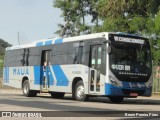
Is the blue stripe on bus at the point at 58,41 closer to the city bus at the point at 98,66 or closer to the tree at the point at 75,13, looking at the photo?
the city bus at the point at 98,66

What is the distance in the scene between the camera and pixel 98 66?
72.3 ft

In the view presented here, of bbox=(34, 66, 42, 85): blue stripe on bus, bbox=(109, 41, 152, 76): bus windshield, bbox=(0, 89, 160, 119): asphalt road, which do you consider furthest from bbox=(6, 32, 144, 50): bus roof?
bbox=(0, 89, 160, 119): asphalt road

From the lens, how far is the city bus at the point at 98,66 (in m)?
21.6

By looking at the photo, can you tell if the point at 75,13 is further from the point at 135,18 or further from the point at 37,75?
the point at 37,75

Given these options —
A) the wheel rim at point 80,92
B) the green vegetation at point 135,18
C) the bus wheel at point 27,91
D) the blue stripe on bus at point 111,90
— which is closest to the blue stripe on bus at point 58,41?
the wheel rim at point 80,92

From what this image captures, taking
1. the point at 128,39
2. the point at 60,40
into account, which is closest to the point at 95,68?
the point at 128,39

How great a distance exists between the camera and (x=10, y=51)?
31609 mm

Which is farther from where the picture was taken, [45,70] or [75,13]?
[75,13]

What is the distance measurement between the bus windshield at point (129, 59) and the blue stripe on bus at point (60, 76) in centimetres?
364

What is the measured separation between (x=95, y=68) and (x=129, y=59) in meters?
1.57

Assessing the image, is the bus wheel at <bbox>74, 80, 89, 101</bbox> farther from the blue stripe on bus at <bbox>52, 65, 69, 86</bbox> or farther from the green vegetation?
the green vegetation

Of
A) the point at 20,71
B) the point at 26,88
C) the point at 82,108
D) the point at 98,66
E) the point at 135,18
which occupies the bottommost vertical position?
the point at 82,108

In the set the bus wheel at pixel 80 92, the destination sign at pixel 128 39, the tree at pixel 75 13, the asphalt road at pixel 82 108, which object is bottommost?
the asphalt road at pixel 82 108

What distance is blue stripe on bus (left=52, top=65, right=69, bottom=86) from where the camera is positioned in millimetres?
24584
